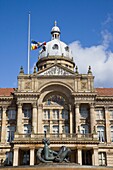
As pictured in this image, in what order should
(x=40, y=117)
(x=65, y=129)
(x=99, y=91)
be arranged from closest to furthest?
(x=40, y=117) < (x=65, y=129) < (x=99, y=91)

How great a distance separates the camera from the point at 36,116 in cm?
5256

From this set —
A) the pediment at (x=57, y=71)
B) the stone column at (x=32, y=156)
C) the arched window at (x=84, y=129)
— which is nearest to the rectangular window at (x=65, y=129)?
the arched window at (x=84, y=129)

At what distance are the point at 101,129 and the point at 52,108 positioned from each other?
29.2 feet

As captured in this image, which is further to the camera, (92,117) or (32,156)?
(92,117)

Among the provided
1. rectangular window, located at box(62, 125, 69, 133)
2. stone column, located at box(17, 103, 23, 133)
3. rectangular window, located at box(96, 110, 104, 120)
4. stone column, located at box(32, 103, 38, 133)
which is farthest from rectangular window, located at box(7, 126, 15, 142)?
rectangular window, located at box(96, 110, 104, 120)

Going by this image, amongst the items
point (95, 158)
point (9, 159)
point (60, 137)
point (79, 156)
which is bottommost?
point (9, 159)

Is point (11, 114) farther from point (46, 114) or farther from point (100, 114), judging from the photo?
point (100, 114)

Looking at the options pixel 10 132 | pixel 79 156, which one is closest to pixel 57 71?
pixel 10 132

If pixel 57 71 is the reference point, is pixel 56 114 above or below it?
below

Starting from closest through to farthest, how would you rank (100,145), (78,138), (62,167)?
1. (62,167)
2. (78,138)
3. (100,145)

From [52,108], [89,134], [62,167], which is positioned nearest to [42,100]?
[52,108]

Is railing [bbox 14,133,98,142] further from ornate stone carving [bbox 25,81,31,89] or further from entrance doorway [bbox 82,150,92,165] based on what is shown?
ornate stone carving [bbox 25,81,31,89]

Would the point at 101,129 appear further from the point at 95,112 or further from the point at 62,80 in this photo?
the point at 62,80

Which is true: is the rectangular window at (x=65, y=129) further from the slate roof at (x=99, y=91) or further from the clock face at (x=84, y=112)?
the slate roof at (x=99, y=91)
